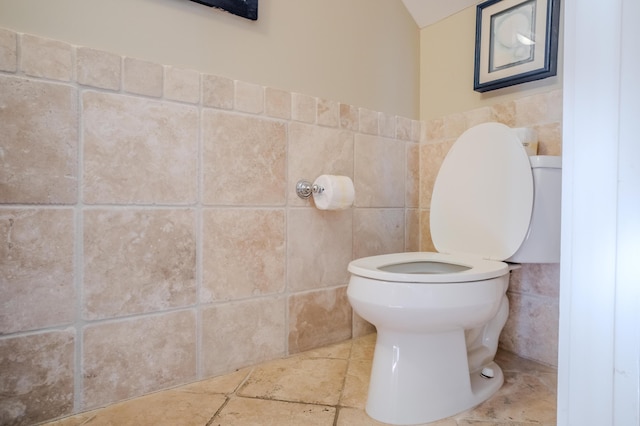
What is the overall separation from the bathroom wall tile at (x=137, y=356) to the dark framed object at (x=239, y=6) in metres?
0.92

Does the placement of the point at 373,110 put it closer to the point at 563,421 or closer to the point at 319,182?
the point at 319,182

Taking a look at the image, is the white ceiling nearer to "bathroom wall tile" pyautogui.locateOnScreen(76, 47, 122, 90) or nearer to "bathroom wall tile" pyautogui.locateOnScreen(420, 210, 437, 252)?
"bathroom wall tile" pyautogui.locateOnScreen(420, 210, 437, 252)

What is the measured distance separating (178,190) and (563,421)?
971mm

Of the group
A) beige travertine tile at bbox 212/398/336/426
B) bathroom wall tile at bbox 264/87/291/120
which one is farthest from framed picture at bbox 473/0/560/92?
beige travertine tile at bbox 212/398/336/426

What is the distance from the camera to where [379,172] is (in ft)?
4.84

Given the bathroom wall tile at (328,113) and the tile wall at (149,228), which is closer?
the tile wall at (149,228)

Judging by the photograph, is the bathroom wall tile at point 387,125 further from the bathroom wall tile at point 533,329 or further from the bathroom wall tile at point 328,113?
the bathroom wall tile at point 533,329

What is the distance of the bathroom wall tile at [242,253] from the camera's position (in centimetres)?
106

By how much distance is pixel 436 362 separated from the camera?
0.89 meters

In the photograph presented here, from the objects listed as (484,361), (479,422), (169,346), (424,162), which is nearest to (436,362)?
(479,422)

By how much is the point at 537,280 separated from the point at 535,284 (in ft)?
0.05

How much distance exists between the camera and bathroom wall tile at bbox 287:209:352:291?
4.04 feet

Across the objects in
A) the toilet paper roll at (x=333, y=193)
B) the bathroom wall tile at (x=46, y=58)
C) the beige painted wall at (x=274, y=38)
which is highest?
the beige painted wall at (x=274, y=38)

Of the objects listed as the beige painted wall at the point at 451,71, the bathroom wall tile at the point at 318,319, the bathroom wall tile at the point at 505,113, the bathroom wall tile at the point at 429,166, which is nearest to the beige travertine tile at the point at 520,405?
the bathroom wall tile at the point at 318,319
